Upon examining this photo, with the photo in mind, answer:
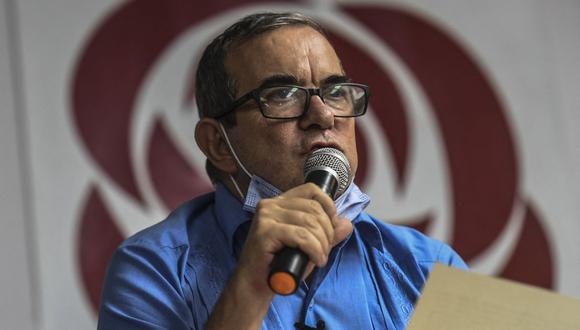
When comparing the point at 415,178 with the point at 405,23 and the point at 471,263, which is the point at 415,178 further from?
the point at 405,23

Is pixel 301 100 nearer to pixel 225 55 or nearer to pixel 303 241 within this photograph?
pixel 225 55

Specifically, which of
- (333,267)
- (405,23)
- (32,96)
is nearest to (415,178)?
(405,23)

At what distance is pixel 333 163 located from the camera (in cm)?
132

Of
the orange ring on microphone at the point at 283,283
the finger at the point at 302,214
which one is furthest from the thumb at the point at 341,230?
the orange ring on microphone at the point at 283,283

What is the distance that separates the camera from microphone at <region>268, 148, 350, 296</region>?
1045 millimetres

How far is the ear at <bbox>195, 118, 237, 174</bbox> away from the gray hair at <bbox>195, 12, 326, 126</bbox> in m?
0.02

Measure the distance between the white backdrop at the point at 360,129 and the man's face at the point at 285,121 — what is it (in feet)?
4.08

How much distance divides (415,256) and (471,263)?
155cm

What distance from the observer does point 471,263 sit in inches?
121

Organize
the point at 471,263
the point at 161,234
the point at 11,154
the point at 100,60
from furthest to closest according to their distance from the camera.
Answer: the point at 471,263 → the point at 100,60 → the point at 11,154 → the point at 161,234

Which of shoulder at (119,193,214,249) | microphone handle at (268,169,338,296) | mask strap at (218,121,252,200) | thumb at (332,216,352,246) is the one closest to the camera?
microphone handle at (268,169,338,296)

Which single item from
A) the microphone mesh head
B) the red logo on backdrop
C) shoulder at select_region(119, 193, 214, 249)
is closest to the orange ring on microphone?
the microphone mesh head

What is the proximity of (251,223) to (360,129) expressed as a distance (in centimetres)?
180

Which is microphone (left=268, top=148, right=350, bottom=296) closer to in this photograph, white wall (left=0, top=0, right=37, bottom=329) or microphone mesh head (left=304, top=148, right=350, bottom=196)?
microphone mesh head (left=304, top=148, right=350, bottom=196)
